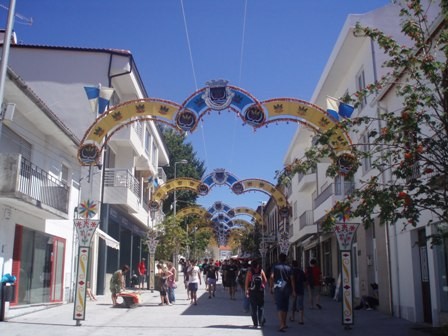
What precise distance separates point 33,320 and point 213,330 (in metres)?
5.18

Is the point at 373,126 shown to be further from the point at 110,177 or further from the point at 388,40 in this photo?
the point at 110,177

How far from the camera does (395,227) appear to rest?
54.3 feet

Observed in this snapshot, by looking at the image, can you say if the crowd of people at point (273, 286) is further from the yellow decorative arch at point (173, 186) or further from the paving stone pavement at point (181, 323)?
the yellow decorative arch at point (173, 186)

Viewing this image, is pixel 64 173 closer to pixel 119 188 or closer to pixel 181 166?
pixel 119 188

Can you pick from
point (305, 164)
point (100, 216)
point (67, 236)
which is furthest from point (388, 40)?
point (100, 216)

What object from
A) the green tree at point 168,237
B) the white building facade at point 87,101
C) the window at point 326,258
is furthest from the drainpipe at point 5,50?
the green tree at point 168,237

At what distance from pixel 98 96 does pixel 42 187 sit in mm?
3514

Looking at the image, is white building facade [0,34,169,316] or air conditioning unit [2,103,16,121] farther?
white building facade [0,34,169,316]

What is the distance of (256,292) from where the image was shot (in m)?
13.3

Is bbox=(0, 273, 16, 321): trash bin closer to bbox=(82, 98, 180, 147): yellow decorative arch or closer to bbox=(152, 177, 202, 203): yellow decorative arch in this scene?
bbox=(82, 98, 180, 147): yellow decorative arch

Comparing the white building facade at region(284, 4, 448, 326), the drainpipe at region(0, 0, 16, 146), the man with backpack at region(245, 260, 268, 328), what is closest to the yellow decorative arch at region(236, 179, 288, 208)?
the white building facade at region(284, 4, 448, 326)

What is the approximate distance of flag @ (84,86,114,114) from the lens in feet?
58.1

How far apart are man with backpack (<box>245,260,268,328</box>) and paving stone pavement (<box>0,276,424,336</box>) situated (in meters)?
0.32

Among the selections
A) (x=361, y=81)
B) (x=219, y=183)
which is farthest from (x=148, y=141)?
(x=361, y=81)
